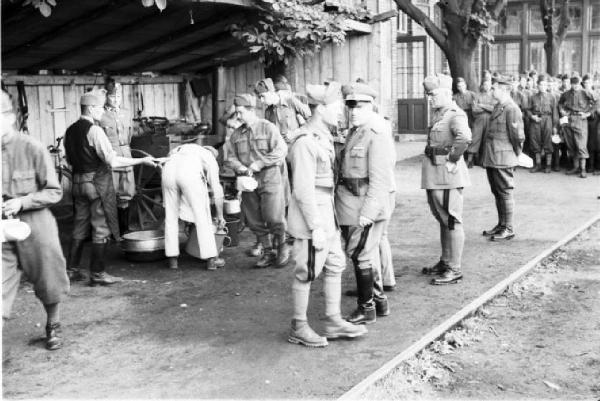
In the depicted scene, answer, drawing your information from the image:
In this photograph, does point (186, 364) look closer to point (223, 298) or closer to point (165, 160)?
point (223, 298)

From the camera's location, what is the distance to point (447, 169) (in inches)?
297

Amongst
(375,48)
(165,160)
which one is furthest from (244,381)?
(375,48)

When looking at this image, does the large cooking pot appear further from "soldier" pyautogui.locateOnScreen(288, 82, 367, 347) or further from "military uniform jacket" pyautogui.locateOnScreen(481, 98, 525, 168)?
"military uniform jacket" pyautogui.locateOnScreen(481, 98, 525, 168)

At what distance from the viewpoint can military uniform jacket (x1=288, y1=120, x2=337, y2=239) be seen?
5555mm

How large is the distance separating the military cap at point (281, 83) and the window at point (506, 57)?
22.3 metres

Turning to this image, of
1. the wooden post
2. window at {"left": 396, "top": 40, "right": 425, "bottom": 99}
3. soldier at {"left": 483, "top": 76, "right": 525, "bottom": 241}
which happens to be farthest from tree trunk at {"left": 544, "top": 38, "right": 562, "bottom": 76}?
soldier at {"left": 483, "top": 76, "right": 525, "bottom": 241}

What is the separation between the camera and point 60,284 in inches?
218

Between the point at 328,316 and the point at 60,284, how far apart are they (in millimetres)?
1970

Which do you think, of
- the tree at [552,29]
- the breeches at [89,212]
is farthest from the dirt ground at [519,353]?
the tree at [552,29]

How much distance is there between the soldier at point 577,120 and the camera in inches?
627

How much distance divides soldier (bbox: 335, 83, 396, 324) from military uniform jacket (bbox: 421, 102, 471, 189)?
4.63 feet

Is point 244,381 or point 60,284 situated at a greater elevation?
point 60,284

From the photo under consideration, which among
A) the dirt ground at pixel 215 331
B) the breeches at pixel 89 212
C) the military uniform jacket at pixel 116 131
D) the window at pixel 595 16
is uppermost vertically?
the window at pixel 595 16

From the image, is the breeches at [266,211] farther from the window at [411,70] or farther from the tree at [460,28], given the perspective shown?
the window at [411,70]
